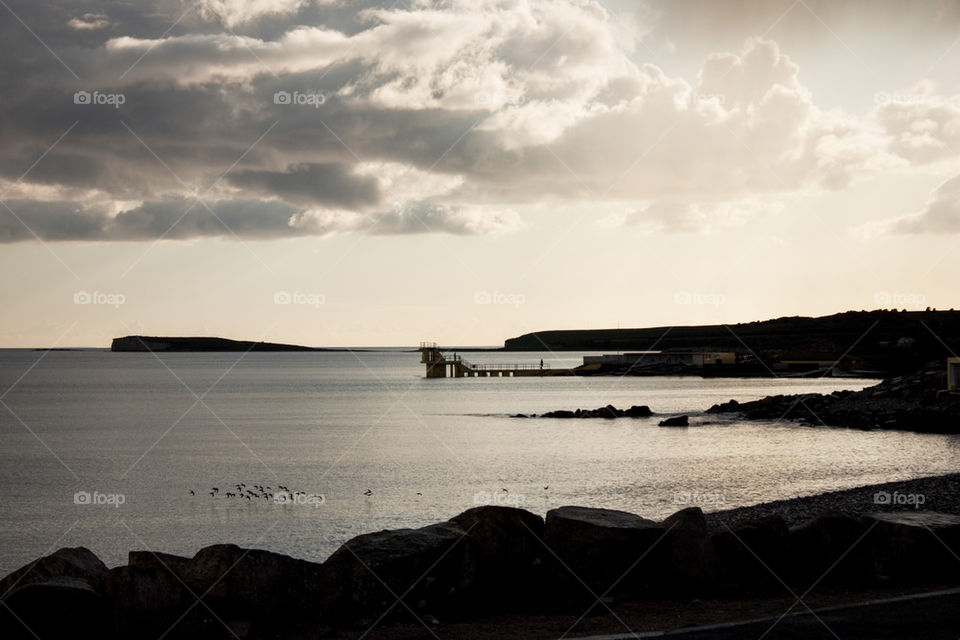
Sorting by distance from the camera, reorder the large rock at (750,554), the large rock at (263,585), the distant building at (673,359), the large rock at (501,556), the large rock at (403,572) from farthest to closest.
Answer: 1. the distant building at (673,359)
2. the large rock at (750,554)
3. the large rock at (501,556)
4. the large rock at (403,572)
5. the large rock at (263,585)

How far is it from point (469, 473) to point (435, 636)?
25.8 meters

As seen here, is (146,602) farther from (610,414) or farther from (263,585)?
(610,414)

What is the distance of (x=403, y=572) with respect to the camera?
11367mm

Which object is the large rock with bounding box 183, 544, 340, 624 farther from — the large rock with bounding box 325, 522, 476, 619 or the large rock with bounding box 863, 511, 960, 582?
the large rock with bounding box 863, 511, 960, 582

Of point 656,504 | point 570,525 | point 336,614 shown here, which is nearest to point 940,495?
point 656,504

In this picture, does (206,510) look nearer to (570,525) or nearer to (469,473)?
(469,473)

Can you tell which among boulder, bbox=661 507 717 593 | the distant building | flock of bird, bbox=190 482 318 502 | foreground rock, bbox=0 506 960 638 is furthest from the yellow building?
the distant building

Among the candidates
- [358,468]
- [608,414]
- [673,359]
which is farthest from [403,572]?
[673,359]

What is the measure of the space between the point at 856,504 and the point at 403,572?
48.6ft

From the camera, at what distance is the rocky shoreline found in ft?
34.5

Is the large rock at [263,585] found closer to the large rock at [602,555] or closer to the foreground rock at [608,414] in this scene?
the large rock at [602,555]

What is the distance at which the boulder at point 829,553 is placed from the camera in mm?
12516

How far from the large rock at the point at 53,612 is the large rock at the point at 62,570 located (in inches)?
32.3

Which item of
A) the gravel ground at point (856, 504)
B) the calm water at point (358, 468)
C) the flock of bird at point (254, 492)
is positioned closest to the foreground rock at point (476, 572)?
the gravel ground at point (856, 504)
